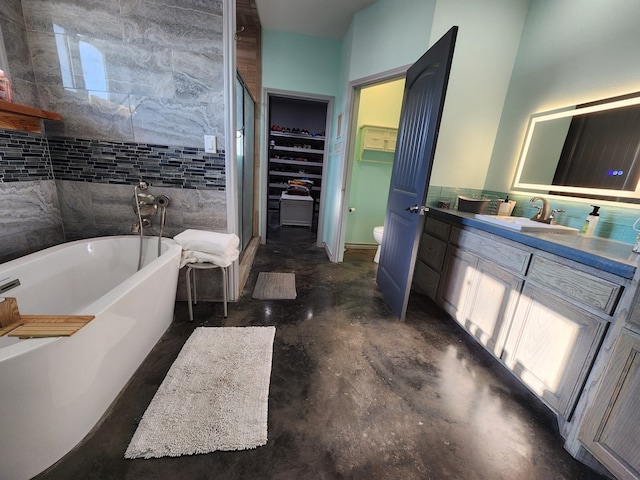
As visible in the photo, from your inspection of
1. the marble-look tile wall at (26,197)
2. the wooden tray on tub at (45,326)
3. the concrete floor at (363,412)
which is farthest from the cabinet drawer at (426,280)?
the marble-look tile wall at (26,197)

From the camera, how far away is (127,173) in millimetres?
1819

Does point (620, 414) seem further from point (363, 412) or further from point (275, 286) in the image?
point (275, 286)

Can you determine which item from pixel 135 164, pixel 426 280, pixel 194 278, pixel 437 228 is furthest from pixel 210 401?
pixel 437 228

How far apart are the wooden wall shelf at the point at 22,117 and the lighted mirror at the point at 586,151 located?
3.46 meters

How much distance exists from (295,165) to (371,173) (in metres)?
2.57

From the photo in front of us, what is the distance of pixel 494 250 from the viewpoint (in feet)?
5.45

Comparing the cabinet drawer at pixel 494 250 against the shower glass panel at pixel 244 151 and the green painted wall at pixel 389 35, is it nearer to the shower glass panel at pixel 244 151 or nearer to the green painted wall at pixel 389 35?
the green painted wall at pixel 389 35

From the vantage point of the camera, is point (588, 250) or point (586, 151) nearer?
point (588, 250)

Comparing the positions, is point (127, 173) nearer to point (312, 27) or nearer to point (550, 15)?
point (312, 27)

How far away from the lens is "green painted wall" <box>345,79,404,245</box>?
3.33 m

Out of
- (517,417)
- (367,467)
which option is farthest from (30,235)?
(517,417)

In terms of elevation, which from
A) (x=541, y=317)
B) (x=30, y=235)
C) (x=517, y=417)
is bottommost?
(x=517, y=417)

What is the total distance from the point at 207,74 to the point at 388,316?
2.31 meters

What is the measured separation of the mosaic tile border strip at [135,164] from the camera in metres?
1.74
